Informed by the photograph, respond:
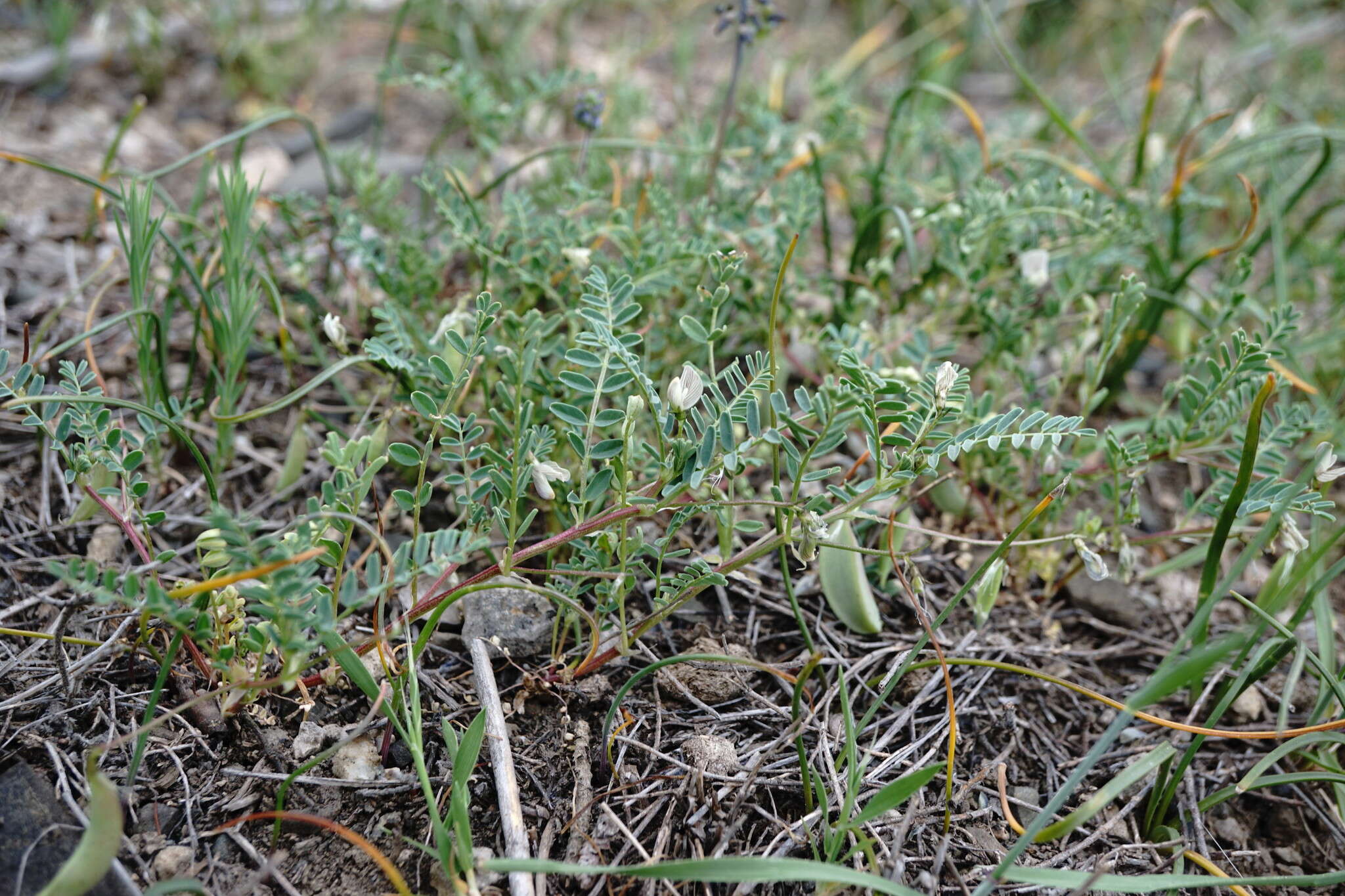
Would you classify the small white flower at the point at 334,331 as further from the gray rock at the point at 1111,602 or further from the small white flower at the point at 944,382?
the gray rock at the point at 1111,602

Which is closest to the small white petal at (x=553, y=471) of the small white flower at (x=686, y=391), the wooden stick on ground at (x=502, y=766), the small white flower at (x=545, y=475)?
the small white flower at (x=545, y=475)

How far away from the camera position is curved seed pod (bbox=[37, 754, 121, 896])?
100cm

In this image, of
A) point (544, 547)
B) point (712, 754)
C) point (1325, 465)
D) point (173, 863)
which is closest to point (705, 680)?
point (712, 754)

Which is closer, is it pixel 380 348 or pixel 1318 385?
pixel 380 348

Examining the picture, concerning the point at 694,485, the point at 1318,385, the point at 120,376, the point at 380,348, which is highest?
the point at 380,348

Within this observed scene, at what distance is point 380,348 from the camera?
55.2 inches

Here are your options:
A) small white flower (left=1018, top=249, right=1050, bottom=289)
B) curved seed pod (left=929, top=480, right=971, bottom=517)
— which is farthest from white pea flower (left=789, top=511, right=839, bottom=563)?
small white flower (left=1018, top=249, right=1050, bottom=289)

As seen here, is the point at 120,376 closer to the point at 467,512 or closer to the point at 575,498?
the point at 467,512

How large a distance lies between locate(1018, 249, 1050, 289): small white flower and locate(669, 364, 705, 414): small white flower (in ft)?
3.05

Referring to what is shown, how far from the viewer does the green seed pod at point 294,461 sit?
5.66 ft

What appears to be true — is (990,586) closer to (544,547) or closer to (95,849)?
(544,547)

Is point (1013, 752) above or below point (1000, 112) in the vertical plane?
below

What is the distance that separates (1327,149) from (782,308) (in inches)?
50.9

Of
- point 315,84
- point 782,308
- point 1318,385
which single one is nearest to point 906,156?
point 782,308
